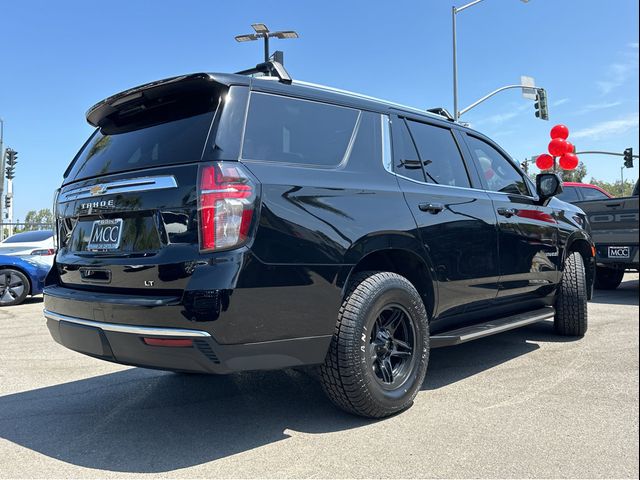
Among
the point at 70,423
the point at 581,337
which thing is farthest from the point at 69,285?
the point at 581,337

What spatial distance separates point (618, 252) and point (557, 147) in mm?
9105

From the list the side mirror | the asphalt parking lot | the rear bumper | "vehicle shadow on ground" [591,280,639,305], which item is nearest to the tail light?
the rear bumper

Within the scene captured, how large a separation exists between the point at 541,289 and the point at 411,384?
2095mm

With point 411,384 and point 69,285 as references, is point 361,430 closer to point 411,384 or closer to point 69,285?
point 411,384

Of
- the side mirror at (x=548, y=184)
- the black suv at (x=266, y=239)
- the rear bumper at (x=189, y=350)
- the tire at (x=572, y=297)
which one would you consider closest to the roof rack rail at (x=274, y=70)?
the black suv at (x=266, y=239)

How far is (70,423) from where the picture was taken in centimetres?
325

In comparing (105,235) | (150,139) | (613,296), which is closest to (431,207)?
(150,139)

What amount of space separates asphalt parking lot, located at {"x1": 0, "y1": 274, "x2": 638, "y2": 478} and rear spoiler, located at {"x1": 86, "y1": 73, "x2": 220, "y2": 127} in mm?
1935

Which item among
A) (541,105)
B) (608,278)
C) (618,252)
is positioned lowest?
(608,278)

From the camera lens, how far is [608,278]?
9.08m

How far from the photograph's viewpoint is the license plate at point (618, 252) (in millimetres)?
7102

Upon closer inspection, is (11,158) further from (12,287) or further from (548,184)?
(548,184)

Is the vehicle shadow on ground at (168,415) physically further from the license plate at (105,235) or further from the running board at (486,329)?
the license plate at (105,235)

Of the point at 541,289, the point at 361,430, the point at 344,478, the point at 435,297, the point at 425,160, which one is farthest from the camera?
the point at 541,289
